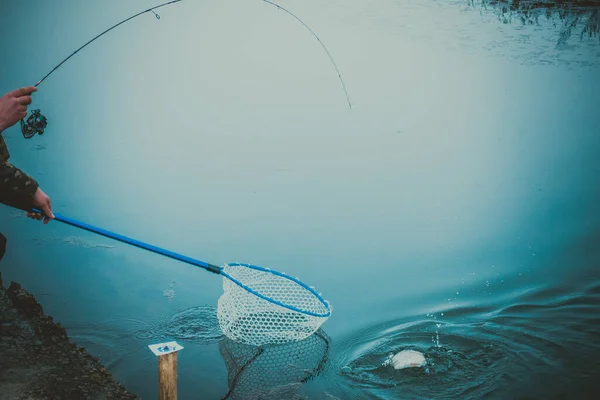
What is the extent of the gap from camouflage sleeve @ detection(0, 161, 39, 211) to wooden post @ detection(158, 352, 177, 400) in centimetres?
108

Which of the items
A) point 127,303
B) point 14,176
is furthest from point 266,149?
point 14,176

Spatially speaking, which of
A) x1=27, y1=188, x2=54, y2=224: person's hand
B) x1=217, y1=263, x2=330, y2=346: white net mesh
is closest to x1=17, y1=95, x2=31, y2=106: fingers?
x1=27, y1=188, x2=54, y2=224: person's hand

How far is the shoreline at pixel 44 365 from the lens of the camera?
2.85 metres

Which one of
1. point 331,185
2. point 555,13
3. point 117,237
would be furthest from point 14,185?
point 555,13

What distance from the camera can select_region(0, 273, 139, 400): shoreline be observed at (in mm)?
2850

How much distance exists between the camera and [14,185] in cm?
277

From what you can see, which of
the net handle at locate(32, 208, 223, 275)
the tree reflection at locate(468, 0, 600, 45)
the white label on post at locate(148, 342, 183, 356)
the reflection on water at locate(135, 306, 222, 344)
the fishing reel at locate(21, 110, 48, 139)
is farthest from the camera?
the tree reflection at locate(468, 0, 600, 45)

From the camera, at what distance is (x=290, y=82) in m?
8.58

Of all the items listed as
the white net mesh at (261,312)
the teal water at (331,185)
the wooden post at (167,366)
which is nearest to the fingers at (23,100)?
the wooden post at (167,366)

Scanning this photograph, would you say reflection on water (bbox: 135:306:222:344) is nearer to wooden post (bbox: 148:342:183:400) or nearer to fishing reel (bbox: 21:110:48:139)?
wooden post (bbox: 148:342:183:400)

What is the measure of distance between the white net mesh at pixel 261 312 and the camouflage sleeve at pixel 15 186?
3.95 feet

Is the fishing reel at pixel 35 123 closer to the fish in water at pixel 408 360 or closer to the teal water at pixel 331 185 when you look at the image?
the teal water at pixel 331 185

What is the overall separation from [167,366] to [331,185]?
4.01 m

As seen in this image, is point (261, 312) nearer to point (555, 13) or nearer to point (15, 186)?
point (15, 186)
